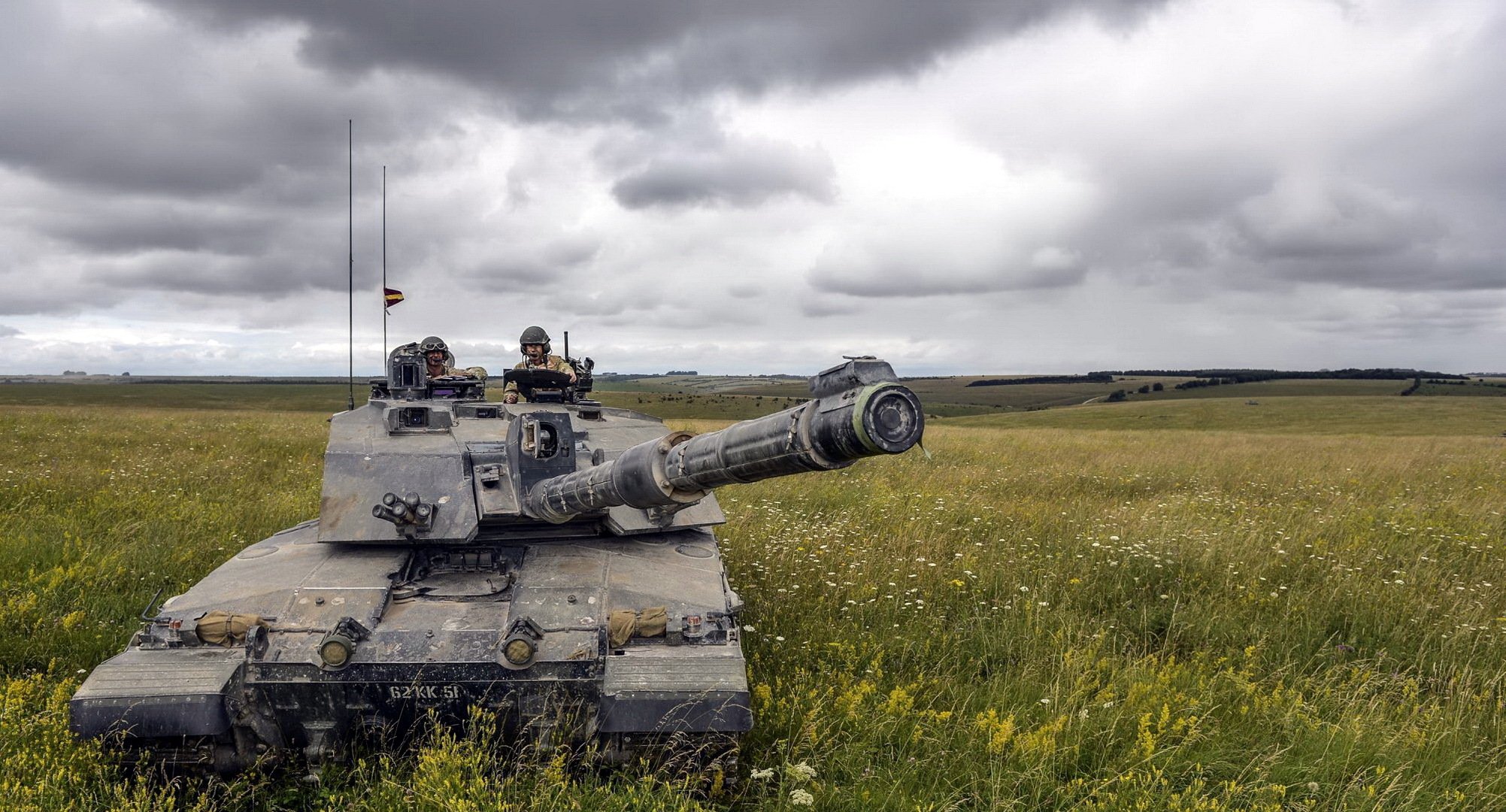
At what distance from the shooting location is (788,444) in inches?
136

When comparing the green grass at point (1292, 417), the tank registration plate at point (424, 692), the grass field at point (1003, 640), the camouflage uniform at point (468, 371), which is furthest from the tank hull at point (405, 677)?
the green grass at point (1292, 417)

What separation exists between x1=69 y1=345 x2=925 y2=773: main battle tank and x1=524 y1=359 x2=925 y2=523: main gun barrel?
11mm

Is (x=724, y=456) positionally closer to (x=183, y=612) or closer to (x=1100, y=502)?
(x=183, y=612)

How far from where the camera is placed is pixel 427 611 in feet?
17.7

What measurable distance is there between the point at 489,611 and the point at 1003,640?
4422 millimetres

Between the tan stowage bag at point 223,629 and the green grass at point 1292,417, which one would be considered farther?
the green grass at point 1292,417

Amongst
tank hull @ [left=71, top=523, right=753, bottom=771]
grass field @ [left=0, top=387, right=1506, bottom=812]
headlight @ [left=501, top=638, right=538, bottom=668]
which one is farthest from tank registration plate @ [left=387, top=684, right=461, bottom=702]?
headlight @ [left=501, top=638, right=538, bottom=668]

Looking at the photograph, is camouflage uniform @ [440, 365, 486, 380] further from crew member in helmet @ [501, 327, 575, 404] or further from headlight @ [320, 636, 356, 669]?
headlight @ [320, 636, 356, 669]

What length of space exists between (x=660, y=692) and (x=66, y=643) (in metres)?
6.06

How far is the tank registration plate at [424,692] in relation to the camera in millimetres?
4699

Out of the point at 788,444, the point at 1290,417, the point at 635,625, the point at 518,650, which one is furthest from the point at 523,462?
the point at 1290,417

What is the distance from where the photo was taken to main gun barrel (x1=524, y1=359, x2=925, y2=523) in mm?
3137

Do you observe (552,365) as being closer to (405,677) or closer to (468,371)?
(468,371)

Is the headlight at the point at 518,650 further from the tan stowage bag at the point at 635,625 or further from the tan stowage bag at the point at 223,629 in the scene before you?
the tan stowage bag at the point at 223,629
